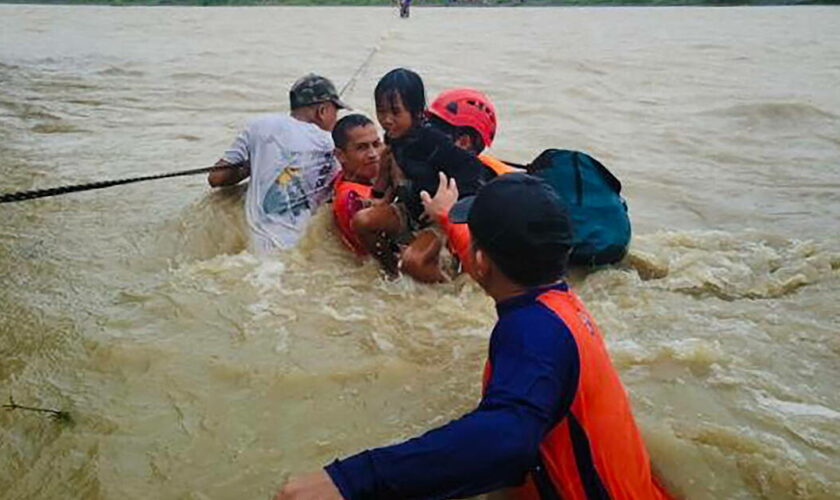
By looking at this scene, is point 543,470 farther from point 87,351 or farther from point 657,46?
point 657,46

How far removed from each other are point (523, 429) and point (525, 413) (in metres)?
0.03

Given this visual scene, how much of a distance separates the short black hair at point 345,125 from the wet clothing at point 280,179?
0.97 ft

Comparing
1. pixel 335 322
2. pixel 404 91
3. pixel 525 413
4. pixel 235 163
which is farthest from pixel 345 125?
pixel 525 413

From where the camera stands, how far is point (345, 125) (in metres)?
4.90

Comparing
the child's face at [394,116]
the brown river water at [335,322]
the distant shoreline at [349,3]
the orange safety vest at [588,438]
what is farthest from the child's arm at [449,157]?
the distant shoreline at [349,3]

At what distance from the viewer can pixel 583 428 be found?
1.90m

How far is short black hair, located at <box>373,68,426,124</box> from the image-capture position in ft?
13.5

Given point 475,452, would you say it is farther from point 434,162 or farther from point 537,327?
point 434,162

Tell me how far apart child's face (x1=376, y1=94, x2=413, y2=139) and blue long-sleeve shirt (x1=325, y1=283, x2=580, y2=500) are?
8.55ft

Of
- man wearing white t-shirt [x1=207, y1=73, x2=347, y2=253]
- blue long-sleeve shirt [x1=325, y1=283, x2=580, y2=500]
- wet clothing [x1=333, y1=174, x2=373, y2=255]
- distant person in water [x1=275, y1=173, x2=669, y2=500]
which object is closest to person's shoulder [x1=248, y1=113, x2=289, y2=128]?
man wearing white t-shirt [x1=207, y1=73, x2=347, y2=253]

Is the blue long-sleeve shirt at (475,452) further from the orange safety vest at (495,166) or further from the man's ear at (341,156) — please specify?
the man's ear at (341,156)

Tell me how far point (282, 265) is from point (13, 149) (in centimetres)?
522

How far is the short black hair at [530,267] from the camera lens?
1961 mm

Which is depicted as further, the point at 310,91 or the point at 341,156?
the point at 310,91
